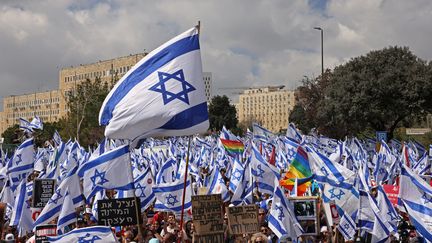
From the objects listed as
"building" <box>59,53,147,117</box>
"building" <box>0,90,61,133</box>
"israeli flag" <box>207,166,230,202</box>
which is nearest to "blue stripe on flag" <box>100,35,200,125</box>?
"israeli flag" <box>207,166,230,202</box>

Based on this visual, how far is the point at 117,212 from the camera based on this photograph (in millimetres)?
11062

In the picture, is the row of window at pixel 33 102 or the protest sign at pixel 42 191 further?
the row of window at pixel 33 102

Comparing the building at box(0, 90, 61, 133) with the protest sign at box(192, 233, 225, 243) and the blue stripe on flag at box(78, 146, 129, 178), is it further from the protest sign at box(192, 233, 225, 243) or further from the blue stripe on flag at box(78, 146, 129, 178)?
the protest sign at box(192, 233, 225, 243)

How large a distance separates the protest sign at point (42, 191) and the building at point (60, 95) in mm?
104360

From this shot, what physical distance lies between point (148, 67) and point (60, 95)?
149966 mm

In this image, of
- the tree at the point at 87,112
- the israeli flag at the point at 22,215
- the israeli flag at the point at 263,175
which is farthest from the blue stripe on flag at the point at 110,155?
the tree at the point at 87,112

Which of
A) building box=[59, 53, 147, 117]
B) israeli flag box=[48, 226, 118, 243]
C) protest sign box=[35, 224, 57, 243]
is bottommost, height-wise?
protest sign box=[35, 224, 57, 243]

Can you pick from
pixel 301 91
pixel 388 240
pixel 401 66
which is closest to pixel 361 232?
pixel 388 240

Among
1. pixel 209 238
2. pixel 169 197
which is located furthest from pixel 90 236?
pixel 169 197

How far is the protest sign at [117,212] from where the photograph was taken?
1104cm

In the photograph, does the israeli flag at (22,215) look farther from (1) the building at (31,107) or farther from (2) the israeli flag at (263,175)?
(1) the building at (31,107)

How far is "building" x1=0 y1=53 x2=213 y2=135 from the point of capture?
5202 inches

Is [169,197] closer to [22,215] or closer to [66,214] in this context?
[66,214]

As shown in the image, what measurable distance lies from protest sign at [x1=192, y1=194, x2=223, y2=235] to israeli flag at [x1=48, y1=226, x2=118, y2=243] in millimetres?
1438
